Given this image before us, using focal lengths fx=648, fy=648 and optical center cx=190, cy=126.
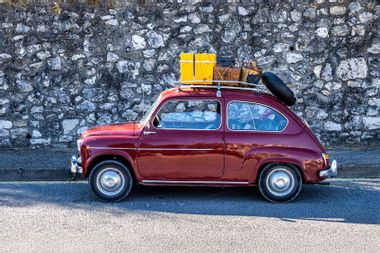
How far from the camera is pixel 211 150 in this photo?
27.1 ft

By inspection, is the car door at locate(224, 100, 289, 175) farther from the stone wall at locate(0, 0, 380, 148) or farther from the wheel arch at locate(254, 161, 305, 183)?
the stone wall at locate(0, 0, 380, 148)

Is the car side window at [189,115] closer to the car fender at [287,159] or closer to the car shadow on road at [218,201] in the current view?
the car fender at [287,159]

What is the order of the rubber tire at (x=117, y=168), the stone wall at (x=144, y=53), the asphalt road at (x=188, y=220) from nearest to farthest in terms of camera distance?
the asphalt road at (x=188, y=220)
the rubber tire at (x=117, y=168)
the stone wall at (x=144, y=53)

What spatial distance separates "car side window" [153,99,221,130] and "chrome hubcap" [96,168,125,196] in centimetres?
82

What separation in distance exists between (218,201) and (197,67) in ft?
5.88

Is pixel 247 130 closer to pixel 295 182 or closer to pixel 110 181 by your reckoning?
pixel 295 182

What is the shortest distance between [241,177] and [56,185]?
2856 millimetres

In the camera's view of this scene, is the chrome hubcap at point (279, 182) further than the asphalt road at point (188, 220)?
Yes

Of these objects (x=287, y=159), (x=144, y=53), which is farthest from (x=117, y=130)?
(x=144, y=53)

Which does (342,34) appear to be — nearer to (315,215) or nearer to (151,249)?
(315,215)

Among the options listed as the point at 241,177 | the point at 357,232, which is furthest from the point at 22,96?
the point at 357,232

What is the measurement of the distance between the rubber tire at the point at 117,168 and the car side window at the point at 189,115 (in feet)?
2.34

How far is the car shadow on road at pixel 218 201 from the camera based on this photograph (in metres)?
7.93

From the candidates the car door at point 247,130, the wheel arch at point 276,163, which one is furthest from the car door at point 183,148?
the wheel arch at point 276,163
